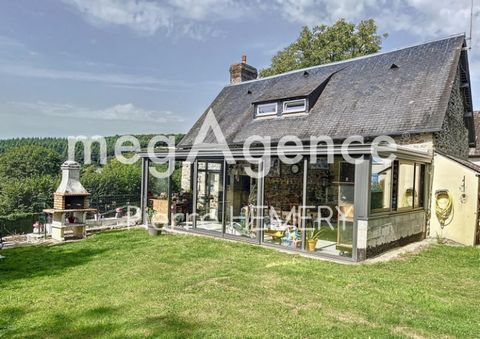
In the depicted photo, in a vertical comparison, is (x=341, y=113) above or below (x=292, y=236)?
above

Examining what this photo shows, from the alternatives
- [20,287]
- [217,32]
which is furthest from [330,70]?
[20,287]

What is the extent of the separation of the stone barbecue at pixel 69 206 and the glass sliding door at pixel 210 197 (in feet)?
12.1

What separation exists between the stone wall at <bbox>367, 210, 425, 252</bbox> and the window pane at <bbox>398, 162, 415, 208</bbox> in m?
0.32

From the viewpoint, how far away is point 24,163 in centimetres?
4919

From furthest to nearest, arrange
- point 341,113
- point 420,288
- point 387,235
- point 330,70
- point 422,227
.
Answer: point 330,70 → point 341,113 → point 422,227 → point 387,235 → point 420,288

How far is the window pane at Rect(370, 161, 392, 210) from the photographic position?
7.96 meters

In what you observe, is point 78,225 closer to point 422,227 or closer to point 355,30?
point 422,227

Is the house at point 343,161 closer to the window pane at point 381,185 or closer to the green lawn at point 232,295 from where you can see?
the window pane at point 381,185

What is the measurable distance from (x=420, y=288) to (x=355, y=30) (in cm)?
2133

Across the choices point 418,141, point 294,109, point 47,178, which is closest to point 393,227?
point 418,141

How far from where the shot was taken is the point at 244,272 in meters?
6.80

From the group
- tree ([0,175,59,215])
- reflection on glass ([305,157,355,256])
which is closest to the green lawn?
reflection on glass ([305,157,355,256])

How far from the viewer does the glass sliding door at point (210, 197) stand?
1208cm

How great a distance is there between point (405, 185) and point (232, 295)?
249 inches
